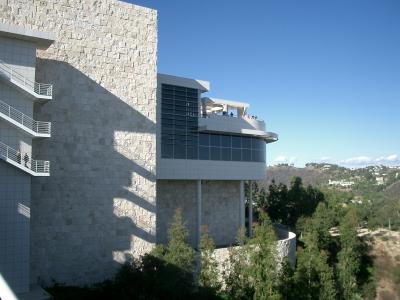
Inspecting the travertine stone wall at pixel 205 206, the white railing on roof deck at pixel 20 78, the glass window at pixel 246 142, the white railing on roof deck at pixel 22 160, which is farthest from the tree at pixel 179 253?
the glass window at pixel 246 142

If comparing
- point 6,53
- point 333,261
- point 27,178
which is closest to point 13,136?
point 27,178

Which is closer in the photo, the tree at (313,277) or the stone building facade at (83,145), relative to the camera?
the stone building facade at (83,145)

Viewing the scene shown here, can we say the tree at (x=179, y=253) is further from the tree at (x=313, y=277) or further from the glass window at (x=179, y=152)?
the tree at (x=313, y=277)

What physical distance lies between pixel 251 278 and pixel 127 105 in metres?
14.4

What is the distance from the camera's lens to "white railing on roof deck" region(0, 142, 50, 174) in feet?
65.3

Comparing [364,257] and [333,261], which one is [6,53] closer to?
[333,261]

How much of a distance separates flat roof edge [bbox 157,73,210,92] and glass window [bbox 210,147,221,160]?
534 centimetres

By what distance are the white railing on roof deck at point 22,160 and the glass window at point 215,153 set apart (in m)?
16.4

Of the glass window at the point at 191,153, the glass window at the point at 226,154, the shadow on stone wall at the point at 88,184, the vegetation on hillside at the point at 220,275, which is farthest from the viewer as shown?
the glass window at the point at 226,154

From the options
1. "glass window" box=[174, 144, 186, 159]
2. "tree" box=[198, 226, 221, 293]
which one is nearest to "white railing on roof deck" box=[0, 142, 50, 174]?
"tree" box=[198, 226, 221, 293]

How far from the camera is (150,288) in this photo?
847 inches

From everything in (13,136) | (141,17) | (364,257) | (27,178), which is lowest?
(364,257)

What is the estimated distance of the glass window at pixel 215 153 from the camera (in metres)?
35.1

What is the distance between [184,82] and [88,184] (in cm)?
1342
